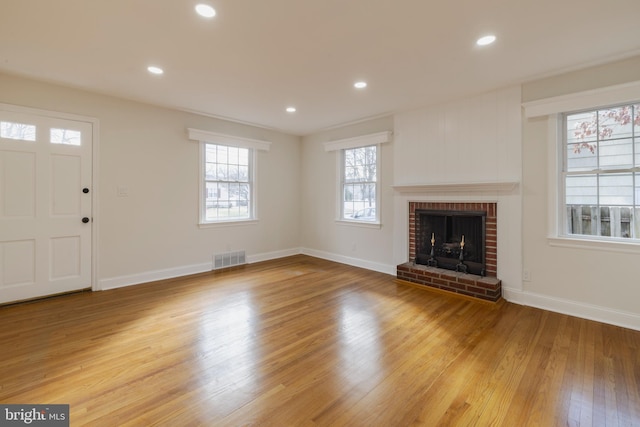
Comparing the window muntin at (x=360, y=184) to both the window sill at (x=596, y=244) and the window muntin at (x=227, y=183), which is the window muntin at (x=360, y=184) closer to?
the window muntin at (x=227, y=183)

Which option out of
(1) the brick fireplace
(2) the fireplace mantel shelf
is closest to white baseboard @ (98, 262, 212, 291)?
(1) the brick fireplace

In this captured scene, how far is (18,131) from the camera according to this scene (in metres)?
3.26

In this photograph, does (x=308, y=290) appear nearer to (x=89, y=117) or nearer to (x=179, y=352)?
(x=179, y=352)

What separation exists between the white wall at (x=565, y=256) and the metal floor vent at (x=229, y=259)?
4.26 meters

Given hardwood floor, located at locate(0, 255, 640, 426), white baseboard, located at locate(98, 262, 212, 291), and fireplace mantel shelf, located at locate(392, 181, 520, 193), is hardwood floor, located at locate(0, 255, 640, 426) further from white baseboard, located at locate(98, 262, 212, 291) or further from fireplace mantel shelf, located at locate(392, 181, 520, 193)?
Answer: fireplace mantel shelf, located at locate(392, 181, 520, 193)

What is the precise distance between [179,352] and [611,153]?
14.8 ft

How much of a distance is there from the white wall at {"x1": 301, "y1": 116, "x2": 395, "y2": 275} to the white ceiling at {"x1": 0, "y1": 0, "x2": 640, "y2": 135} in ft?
4.34

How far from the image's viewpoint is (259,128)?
5449mm

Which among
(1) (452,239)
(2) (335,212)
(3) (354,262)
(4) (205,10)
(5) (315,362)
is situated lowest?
(5) (315,362)

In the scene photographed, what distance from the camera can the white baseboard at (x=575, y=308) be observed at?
2.74 m

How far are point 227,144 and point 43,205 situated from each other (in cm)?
256

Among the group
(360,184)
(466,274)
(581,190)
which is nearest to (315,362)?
(466,274)

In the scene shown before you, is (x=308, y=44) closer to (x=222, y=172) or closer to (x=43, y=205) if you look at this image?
(x=222, y=172)

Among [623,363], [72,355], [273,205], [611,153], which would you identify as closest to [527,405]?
[623,363]
